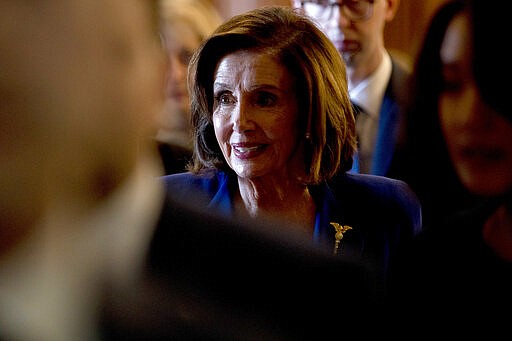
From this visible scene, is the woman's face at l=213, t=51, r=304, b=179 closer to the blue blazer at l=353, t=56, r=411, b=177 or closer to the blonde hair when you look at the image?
the blue blazer at l=353, t=56, r=411, b=177

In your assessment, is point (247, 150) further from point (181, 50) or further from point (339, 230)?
point (181, 50)

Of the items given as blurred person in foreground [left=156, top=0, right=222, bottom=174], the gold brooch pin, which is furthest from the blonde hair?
the gold brooch pin

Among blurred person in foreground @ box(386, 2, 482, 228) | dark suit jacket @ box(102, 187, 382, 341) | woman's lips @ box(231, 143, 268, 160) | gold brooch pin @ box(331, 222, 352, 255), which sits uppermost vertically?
blurred person in foreground @ box(386, 2, 482, 228)

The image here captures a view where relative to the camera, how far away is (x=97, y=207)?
394 millimetres

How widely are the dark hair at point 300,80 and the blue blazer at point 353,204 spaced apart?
3 cm

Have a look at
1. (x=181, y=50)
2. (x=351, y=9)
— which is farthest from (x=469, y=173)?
(x=181, y=50)

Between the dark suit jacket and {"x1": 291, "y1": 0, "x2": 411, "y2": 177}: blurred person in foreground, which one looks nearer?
the dark suit jacket

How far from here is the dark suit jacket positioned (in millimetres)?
423

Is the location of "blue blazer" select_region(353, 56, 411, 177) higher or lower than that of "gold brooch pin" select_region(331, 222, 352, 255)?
higher

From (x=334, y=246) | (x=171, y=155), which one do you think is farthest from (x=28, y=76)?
(x=171, y=155)

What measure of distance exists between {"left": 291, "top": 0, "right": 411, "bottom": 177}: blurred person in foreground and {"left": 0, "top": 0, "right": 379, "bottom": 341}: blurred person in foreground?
0.49 meters

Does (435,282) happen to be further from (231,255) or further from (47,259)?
(47,259)

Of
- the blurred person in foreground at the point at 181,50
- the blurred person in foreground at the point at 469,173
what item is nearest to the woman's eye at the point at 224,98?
the blurred person in foreground at the point at 181,50

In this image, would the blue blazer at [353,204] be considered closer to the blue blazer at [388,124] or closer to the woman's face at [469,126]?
the blue blazer at [388,124]
